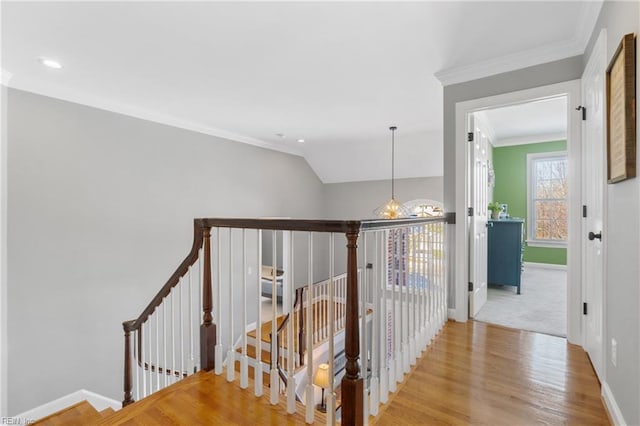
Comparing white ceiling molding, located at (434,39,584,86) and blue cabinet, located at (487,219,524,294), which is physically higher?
white ceiling molding, located at (434,39,584,86)

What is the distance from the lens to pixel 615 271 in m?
1.60

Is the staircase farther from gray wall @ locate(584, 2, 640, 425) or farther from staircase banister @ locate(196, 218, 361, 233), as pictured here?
gray wall @ locate(584, 2, 640, 425)

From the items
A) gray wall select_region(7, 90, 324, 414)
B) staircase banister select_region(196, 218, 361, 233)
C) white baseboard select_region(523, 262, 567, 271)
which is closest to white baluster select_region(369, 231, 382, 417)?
staircase banister select_region(196, 218, 361, 233)

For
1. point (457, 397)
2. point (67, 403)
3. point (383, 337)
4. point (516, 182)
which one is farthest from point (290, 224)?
point (516, 182)

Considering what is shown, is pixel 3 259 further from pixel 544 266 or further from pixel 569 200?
pixel 544 266

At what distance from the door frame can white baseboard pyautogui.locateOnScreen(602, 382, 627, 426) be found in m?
0.84

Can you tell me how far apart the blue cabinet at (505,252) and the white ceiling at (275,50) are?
5.85 feet

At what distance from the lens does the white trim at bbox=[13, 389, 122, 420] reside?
3078 mm

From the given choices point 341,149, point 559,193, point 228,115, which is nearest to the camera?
point 228,115

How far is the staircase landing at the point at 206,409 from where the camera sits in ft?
5.39

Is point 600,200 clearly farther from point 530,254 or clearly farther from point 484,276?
point 530,254

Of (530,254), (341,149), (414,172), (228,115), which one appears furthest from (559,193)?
(228,115)

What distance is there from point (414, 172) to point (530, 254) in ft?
9.27

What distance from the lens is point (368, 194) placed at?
691 cm
